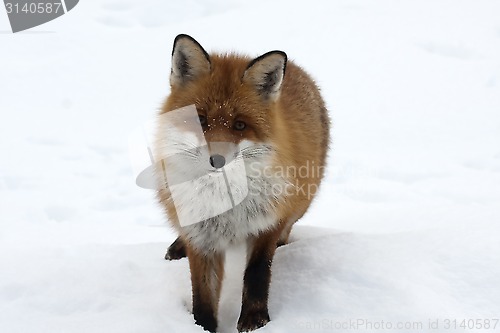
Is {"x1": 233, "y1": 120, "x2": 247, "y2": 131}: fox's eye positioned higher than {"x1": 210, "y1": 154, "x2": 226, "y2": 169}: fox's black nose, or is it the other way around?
{"x1": 233, "y1": 120, "x2": 247, "y2": 131}: fox's eye

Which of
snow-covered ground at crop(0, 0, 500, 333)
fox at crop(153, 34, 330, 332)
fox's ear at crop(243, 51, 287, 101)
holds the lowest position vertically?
snow-covered ground at crop(0, 0, 500, 333)

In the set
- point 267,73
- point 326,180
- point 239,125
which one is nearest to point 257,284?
point 239,125

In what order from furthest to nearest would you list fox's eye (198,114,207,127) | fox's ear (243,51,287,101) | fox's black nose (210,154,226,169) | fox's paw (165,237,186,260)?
fox's paw (165,237,186,260), fox's ear (243,51,287,101), fox's eye (198,114,207,127), fox's black nose (210,154,226,169)

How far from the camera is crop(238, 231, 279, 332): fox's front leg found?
2.94 m

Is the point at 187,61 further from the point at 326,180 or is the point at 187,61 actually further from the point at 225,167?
the point at 326,180

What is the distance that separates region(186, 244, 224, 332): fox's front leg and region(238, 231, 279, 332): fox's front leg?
17 centimetres

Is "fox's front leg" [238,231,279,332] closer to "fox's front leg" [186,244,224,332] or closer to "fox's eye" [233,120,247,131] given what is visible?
"fox's front leg" [186,244,224,332]

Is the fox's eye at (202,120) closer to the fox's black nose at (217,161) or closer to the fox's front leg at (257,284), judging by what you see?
the fox's black nose at (217,161)

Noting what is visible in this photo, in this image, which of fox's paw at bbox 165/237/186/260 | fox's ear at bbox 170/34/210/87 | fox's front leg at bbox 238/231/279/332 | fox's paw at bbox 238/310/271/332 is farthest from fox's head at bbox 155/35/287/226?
fox's paw at bbox 165/237/186/260

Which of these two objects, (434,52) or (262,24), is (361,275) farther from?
(262,24)

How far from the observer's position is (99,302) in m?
3.06

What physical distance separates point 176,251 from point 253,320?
44.5 inches

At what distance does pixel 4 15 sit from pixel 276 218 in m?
10.3

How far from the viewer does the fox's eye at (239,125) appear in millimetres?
2879
